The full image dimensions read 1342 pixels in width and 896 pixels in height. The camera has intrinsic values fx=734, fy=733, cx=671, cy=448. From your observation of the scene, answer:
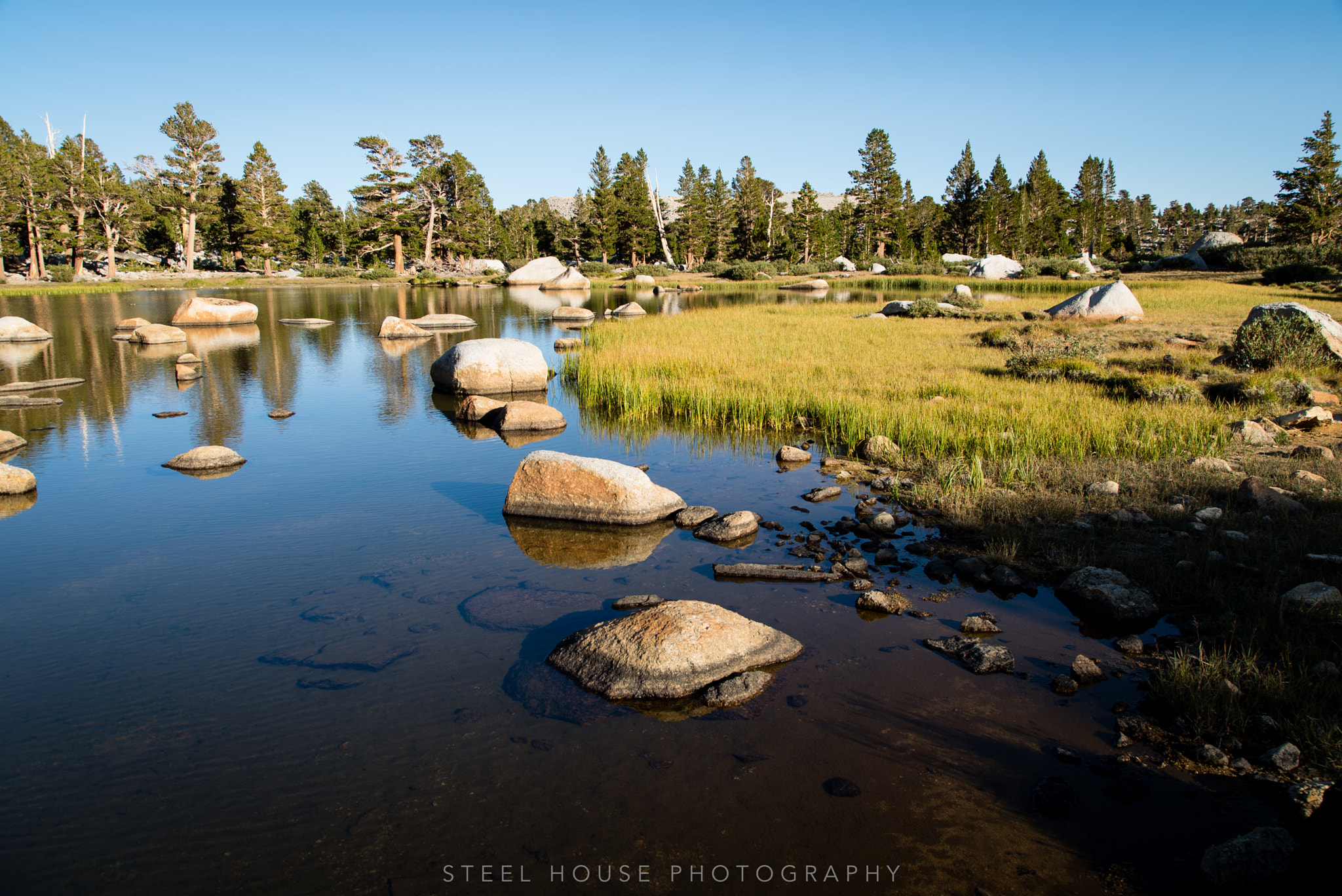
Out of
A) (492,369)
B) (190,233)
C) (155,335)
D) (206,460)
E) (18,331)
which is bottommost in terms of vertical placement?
(206,460)

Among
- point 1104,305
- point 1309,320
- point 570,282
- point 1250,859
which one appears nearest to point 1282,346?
point 1309,320

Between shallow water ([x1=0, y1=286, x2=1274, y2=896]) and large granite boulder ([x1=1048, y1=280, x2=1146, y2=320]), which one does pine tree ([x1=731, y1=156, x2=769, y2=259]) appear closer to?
large granite boulder ([x1=1048, y1=280, x2=1146, y2=320])

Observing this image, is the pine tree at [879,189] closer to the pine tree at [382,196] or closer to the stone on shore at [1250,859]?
the pine tree at [382,196]

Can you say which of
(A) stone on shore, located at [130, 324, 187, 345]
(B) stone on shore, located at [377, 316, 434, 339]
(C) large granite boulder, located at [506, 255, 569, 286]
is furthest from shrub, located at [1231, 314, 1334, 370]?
(C) large granite boulder, located at [506, 255, 569, 286]

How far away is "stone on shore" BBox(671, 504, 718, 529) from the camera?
30.5 feet

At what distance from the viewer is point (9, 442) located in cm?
1297

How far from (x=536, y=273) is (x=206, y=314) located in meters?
36.5

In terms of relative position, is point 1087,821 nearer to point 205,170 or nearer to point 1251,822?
point 1251,822

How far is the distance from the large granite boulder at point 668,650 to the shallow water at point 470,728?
0.18m

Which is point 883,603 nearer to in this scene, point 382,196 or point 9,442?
point 9,442

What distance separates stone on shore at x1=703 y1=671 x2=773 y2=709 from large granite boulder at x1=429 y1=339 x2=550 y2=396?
532 inches

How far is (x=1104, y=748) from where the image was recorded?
16.6 feet

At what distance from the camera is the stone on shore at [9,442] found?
1280cm

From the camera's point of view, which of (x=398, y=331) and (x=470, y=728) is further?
(x=398, y=331)
